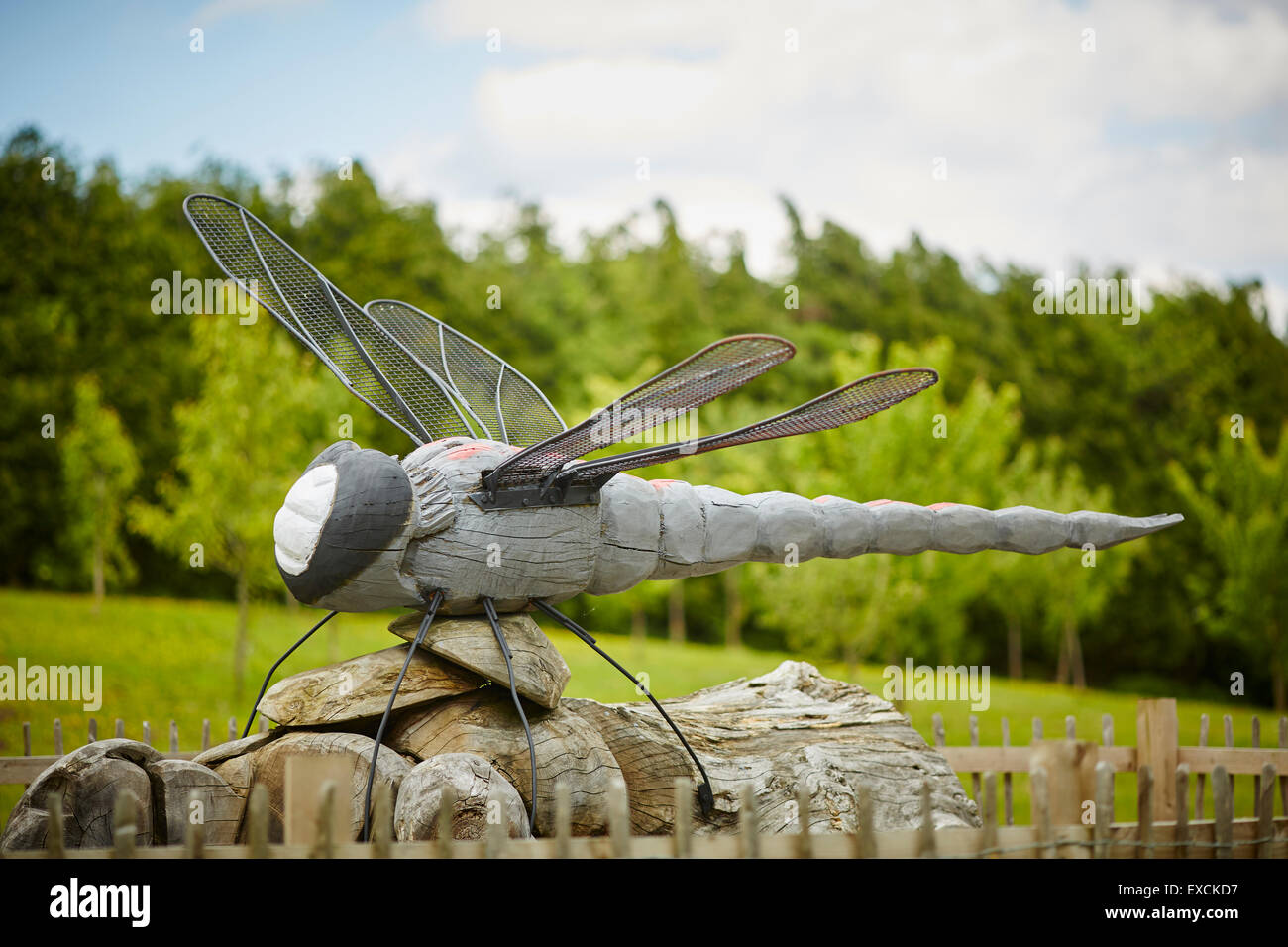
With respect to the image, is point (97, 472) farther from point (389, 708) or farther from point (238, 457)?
point (389, 708)

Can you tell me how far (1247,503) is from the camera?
18047 millimetres

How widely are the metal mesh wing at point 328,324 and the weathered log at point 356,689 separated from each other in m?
1.16

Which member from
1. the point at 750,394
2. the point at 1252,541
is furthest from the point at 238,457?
the point at 750,394

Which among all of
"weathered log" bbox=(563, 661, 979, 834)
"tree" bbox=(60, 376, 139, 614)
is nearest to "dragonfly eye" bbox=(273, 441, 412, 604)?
"weathered log" bbox=(563, 661, 979, 834)

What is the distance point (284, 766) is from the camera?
4.52 metres

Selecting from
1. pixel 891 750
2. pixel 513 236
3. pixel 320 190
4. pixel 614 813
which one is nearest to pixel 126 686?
pixel 891 750

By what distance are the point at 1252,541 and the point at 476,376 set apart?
15.5 m

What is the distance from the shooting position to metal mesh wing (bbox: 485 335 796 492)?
438 cm

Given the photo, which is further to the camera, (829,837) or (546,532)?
(546,532)

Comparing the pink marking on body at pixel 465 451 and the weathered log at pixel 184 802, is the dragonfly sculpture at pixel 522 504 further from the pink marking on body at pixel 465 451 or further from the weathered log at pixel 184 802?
the weathered log at pixel 184 802

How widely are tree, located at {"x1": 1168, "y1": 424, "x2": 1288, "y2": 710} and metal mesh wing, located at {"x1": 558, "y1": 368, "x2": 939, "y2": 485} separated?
1512cm
